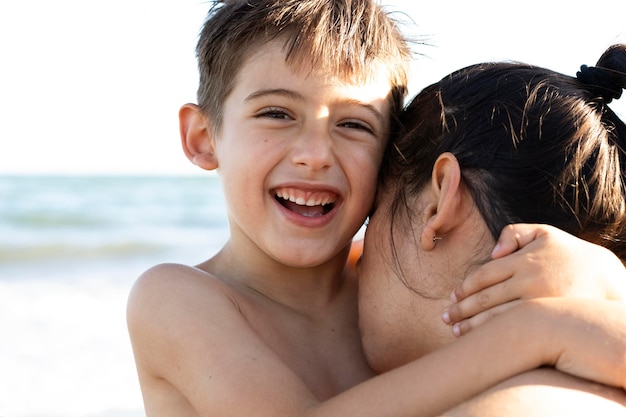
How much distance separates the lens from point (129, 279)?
8953mm

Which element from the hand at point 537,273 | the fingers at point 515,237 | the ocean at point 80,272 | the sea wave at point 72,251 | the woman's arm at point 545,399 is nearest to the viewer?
the woman's arm at point 545,399

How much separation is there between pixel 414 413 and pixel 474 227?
61cm

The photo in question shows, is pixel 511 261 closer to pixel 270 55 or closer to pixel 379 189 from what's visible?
pixel 379 189

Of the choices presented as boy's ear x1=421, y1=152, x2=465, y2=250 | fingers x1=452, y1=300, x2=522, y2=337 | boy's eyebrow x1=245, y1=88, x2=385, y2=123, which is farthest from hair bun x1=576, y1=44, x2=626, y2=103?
fingers x1=452, y1=300, x2=522, y2=337

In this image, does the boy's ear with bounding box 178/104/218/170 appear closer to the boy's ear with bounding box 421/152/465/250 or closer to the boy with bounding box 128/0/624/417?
the boy with bounding box 128/0/624/417

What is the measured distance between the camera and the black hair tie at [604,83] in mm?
2590

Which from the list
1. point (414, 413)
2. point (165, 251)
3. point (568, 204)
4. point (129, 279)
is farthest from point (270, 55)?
point (165, 251)

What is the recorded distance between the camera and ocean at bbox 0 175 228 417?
19.5 feet

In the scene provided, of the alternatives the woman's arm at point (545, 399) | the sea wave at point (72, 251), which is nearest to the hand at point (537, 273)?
the woman's arm at point (545, 399)

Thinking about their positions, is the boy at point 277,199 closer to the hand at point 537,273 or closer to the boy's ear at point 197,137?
the boy's ear at point 197,137

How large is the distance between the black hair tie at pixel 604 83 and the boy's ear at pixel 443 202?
19.2 inches

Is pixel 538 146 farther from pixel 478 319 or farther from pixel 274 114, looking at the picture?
pixel 274 114

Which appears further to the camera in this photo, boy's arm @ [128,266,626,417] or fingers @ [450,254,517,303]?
fingers @ [450,254,517,303]

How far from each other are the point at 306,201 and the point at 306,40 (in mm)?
504
